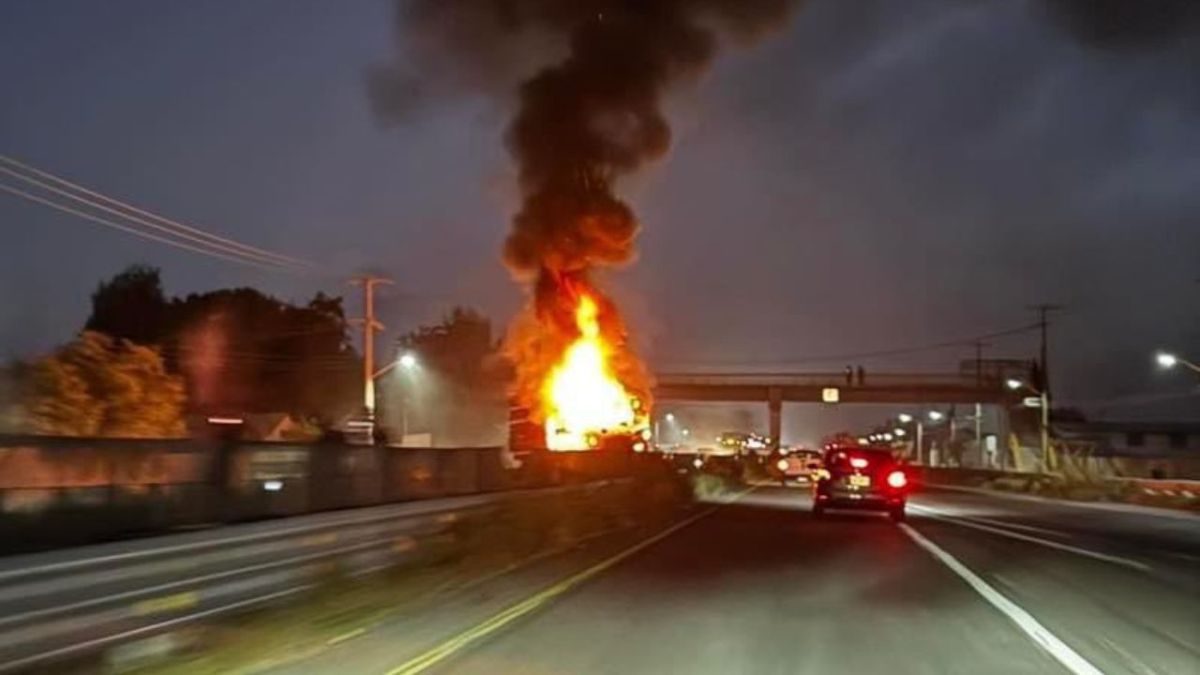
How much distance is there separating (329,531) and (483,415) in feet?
214

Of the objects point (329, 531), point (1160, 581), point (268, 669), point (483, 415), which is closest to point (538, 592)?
point (329, 531)

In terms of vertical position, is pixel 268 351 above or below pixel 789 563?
above

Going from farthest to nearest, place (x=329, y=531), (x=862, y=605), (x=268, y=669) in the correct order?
1. (x=329, y=531)
2. (x=862, y=605)
3. (x=268, y=669)

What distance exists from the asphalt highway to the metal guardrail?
2119 mm

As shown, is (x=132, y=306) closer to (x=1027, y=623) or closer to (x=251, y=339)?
(x=251, y=339)

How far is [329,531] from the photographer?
20.4 meters

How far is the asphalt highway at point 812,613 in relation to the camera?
12.8 metres

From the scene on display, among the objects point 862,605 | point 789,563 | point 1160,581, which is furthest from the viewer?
point 789,563

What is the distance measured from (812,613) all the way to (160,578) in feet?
22.5

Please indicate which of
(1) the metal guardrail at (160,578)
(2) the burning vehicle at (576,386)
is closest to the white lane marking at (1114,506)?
(2) the burning vehicle at (576,386)

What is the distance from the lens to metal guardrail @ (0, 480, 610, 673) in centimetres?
1290

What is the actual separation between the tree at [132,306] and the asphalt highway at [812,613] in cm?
6156

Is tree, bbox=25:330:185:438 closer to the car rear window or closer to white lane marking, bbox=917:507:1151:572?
the car rear window

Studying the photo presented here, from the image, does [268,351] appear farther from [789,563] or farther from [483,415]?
[789,563]
